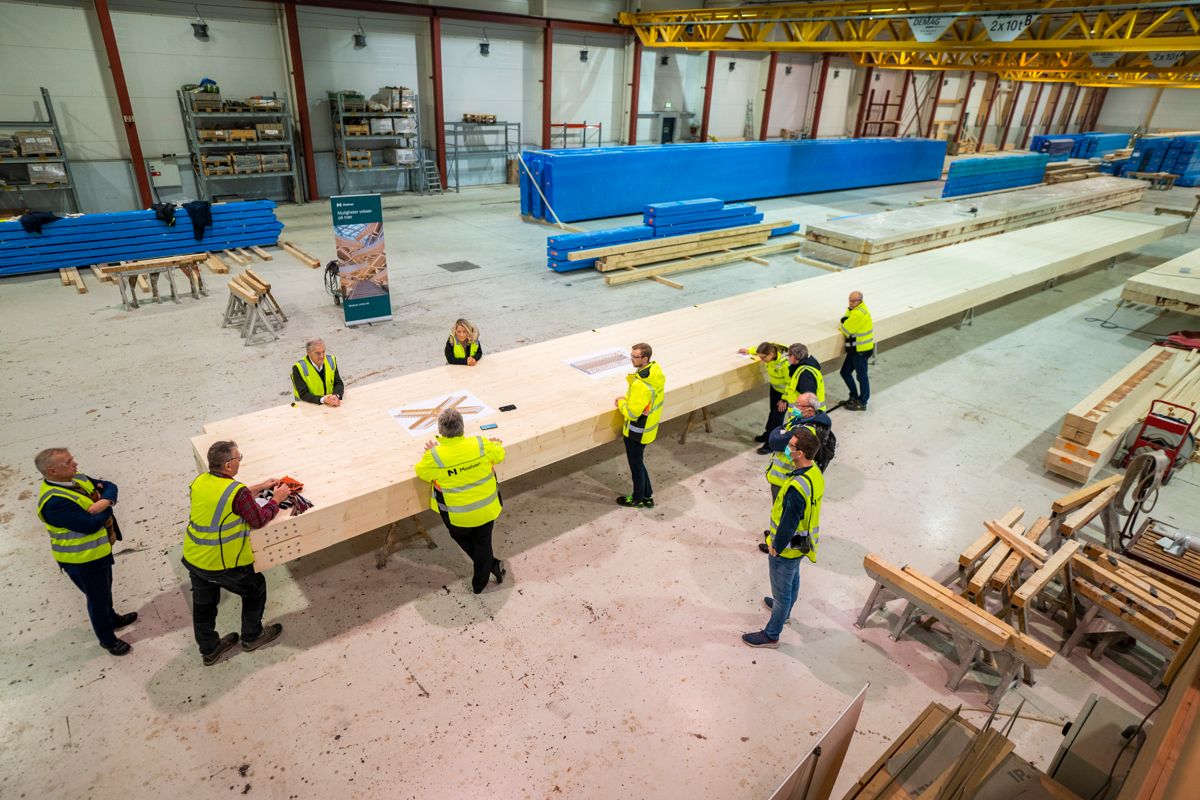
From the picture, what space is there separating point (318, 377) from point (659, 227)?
1003 centimetres

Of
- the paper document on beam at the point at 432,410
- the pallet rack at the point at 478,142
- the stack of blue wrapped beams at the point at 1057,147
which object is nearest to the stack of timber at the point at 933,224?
the paper document on beam at the point at 432,410

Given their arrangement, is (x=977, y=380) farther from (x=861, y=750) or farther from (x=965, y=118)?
(x=965, y=118)

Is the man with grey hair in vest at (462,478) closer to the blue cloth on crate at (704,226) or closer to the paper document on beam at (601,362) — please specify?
the paper document on beam at (601,362)

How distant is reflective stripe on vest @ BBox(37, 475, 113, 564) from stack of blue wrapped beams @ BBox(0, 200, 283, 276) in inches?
431

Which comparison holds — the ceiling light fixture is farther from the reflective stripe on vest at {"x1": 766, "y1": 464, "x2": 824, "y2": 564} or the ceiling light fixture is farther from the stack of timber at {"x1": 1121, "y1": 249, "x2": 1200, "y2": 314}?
the stack of timber at {"x1": 1121, "y1": 249, "x2": 1200, "y2": 314}

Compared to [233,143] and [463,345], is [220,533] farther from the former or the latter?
[233,143]

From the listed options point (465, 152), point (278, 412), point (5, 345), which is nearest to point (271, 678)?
point (278, 412)

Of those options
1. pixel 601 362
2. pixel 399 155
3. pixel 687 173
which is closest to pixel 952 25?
pixel 687 173

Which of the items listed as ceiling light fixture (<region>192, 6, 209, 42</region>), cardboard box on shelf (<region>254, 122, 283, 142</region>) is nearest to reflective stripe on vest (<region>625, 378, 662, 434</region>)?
cardboard box on shelf (<region>254, 122, 283, 142</region>)

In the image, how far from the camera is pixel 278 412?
18.9ft

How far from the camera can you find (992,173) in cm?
2359

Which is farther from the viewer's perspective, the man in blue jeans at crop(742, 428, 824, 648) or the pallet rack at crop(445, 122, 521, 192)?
the pallet rack at crop(445, 122, 521, 192)

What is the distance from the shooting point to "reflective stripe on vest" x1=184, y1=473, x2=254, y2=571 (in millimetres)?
3986

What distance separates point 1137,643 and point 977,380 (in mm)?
5121
